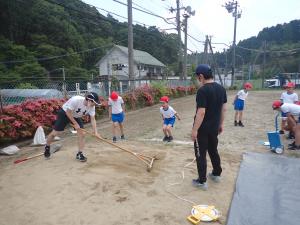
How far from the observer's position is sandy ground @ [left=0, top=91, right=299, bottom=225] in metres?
3.58

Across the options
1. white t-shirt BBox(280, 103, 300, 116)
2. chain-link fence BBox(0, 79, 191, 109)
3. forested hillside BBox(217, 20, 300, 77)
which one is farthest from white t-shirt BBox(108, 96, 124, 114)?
forested hillside BBox(217, 20, 300, 77)

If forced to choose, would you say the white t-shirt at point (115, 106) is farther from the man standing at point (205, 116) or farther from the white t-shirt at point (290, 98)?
the white t-shirt at point (290, 98)

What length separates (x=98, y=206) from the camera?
3.77m

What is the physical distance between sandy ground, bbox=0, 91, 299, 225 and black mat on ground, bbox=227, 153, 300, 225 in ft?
0.55

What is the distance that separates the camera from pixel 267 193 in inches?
164

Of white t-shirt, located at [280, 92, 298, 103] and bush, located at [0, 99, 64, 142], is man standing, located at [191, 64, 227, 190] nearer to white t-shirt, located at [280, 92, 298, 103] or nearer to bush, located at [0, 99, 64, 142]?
white t-shirt, located at [280, 92, 298, 103]

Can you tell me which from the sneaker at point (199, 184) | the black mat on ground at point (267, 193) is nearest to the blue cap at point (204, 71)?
the sneaker at point (199, 184)

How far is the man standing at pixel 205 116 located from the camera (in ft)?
13.4

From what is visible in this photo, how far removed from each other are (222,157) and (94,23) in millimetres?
40968

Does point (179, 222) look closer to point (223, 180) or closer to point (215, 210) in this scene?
point (215, 210)

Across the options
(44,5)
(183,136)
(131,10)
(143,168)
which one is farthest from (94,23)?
(143,168)

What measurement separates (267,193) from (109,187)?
2.32 metres

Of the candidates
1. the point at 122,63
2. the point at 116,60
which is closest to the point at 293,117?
the point at 122,63

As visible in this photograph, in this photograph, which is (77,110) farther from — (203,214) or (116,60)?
(116,60)
